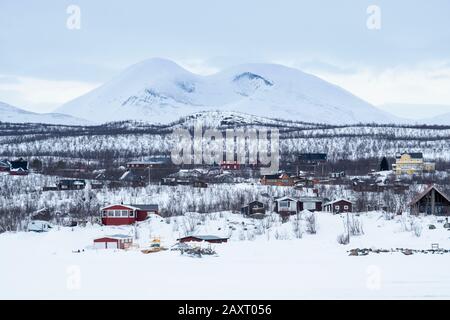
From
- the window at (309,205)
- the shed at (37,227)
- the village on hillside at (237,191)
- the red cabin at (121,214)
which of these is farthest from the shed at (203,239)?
the window at (309,205)

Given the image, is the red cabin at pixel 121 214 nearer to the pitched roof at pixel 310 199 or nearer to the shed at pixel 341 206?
the pitched roof at pixel 310 199

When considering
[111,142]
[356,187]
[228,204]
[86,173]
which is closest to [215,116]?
[111,142]

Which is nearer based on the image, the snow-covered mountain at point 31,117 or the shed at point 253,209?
the shed at point 253,209

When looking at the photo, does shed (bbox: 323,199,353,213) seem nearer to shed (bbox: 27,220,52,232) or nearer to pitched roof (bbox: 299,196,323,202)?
pitched roof (bbox: 299,196,323,202)

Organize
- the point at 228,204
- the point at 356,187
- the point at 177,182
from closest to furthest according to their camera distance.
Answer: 1. the point at 228,204
2. the point at 356,187
3. the point at 177,182

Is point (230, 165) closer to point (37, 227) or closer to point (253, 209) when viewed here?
point (253, 209)
